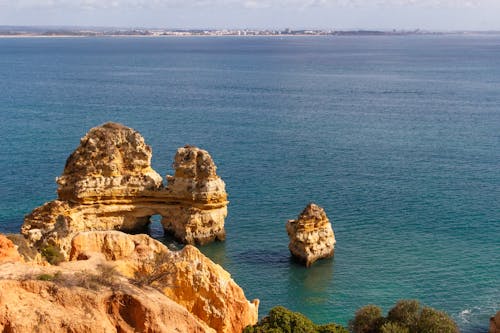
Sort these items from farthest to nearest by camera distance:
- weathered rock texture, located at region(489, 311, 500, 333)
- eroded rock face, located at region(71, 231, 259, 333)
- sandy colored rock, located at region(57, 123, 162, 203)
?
sandy colored rock, located at region(57, 123, 162, 203) → weathered rock texture, located at region(489, 311, 500, 333) → eroded rock face, located at region(71, 231, 259, 333)

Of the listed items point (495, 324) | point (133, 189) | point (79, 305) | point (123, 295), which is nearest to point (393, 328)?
point (495, 324)

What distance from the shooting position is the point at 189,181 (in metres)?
58.0

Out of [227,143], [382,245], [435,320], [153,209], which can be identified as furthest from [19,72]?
[435,320]

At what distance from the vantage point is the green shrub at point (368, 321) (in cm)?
3756

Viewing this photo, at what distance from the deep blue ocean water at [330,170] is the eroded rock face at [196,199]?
5.45 feet

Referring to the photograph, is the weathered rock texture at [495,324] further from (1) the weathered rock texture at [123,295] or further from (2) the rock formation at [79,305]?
(2) the rock formation at [79,305]

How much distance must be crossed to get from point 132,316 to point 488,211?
47.1 m

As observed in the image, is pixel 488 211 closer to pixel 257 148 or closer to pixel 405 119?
pixel 257 148

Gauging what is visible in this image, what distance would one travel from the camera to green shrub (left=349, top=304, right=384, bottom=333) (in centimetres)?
3756

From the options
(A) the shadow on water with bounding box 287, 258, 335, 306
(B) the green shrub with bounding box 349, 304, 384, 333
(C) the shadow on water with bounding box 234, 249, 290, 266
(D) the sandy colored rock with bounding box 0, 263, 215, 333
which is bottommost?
(A) the shadow on water with bounding box 287, 258, 335, 306

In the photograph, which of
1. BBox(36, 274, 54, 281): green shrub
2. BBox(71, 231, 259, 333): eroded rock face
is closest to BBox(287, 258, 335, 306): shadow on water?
BBox(71, 231, 259, 333): eroded rock face

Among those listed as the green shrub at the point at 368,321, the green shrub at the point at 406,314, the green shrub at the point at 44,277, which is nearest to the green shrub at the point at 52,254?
the green shrub at the point at 44,277

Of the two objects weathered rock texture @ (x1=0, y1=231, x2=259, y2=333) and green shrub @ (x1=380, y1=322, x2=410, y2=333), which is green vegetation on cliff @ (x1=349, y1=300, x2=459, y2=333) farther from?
weathered rock texture @ (x1=0, y1=231, x2=259, y2=333)

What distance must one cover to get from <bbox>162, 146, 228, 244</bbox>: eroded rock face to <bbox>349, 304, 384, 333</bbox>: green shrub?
2137 centimetres
